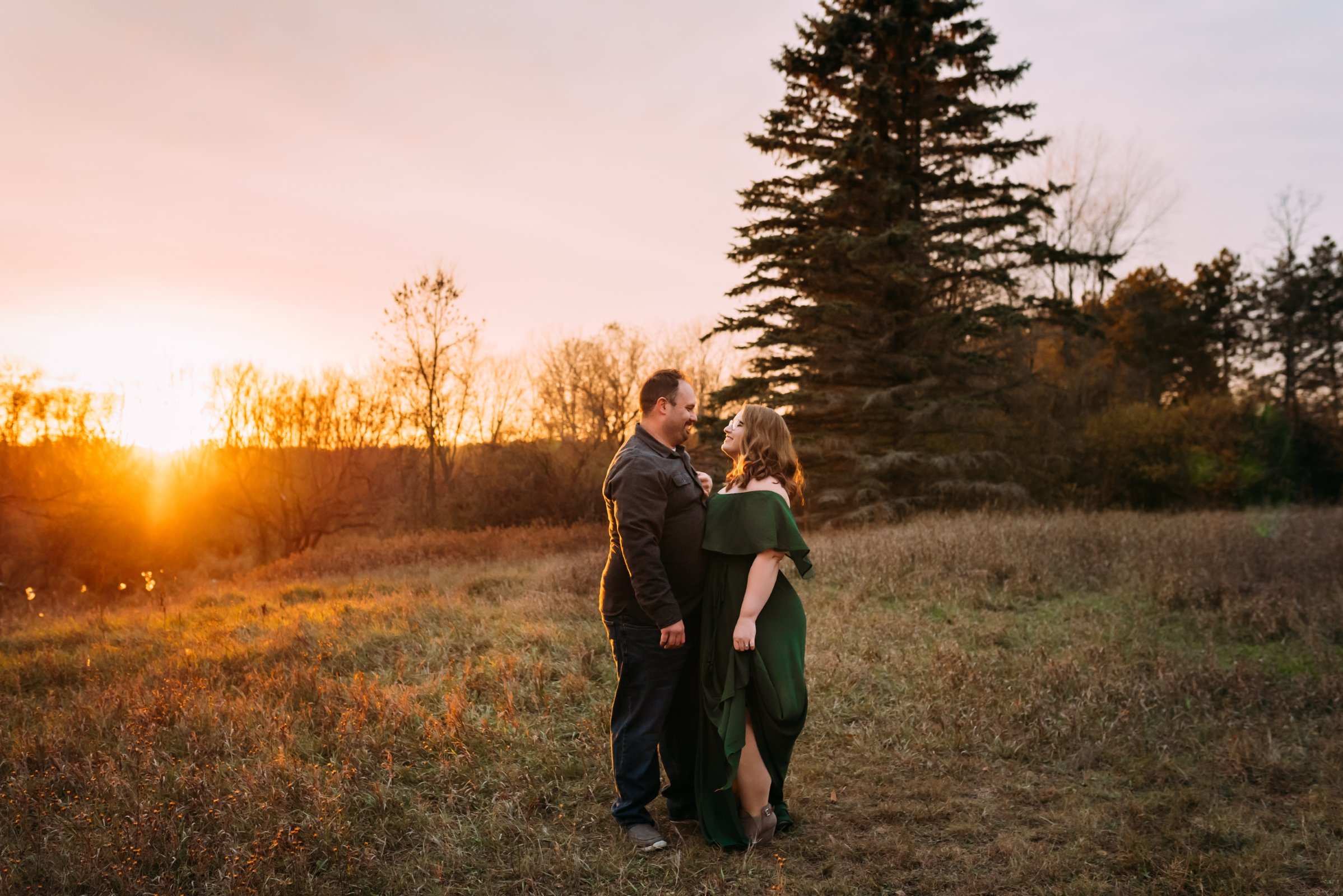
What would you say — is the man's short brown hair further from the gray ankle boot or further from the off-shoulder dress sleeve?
the gray ankle boot

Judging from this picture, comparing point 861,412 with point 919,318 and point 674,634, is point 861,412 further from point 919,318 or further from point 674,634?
point 674,634

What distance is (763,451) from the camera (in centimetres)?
394

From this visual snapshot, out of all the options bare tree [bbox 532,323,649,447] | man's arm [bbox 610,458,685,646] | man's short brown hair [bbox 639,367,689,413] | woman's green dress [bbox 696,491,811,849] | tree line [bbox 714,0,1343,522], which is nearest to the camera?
man's arm [bbox 610,458,685,646]

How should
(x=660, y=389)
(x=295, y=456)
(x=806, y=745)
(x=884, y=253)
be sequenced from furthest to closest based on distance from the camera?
(x=295, y=456) → (x=884, y=253) → (x=806, y=745) → (x=660, y=389)

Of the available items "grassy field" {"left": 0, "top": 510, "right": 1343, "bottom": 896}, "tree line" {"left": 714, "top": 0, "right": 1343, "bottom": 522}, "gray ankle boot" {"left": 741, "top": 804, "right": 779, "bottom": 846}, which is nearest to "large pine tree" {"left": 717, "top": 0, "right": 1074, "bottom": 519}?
"tree line" {"left": 714, "top": 0, "right": 1343, "bottom": 522}

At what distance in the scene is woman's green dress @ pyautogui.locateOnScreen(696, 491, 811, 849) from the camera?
12.6 ft

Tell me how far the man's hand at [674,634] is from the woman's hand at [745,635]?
0.87 feet

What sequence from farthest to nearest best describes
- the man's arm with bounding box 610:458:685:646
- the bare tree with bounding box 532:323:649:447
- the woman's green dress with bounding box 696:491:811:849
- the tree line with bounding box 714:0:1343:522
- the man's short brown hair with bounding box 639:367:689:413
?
the bare tree with bounding box 532:323:649:447, the tree line with bounding box 714:0:1343:522, the man's short brown hair with bounding box 639:367:689:413, the woman's green dress with bounding box 696:491:811:849, the man's arm with bounding box 610:458:685:646

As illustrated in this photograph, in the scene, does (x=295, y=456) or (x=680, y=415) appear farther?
(x=295, y=456)

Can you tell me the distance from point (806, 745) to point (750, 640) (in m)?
A: 2.21

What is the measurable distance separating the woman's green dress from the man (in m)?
0.12

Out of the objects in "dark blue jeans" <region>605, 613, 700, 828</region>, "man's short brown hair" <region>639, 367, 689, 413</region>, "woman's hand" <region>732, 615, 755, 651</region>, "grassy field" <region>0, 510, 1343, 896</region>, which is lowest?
"grassy field" <region>0, 510, 1343, 896</region>

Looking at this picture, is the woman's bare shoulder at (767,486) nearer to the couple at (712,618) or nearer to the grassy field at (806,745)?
the couple at (712,618)

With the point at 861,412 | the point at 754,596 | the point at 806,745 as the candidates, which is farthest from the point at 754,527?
the point at 861,412
